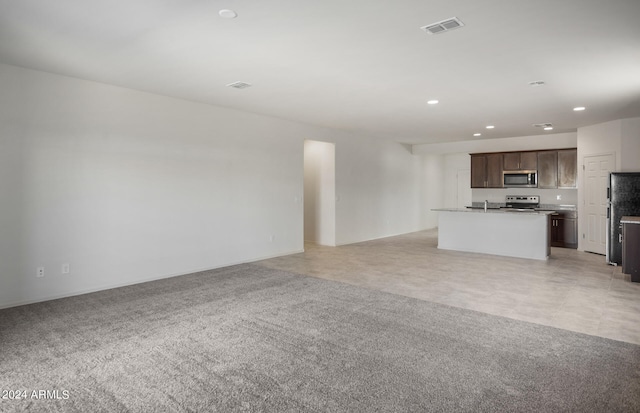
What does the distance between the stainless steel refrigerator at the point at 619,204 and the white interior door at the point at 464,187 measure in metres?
5.73

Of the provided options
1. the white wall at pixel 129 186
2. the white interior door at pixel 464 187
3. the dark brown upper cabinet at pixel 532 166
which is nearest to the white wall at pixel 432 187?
the white interior door at pixel 464 187

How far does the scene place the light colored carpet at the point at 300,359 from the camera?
2279 mm

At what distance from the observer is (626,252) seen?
5320mm

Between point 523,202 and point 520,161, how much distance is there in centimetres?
107

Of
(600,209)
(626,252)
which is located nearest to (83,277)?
(626,252)

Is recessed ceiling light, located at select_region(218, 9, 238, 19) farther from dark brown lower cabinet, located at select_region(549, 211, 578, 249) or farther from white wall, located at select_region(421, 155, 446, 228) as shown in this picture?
white wall, located at select_region(421, 155, 446, 228)

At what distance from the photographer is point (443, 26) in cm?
301

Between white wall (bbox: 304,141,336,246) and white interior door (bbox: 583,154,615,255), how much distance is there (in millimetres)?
5252

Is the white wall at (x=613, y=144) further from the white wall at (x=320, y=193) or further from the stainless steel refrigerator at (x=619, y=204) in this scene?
the white wall at (x=320, y=193)

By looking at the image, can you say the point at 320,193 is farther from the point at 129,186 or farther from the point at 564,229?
the point at 564,229

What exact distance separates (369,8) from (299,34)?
72 centimetres

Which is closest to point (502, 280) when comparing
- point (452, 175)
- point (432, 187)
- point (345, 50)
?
point (345, 50)

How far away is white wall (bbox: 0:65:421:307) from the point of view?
13.9 feet

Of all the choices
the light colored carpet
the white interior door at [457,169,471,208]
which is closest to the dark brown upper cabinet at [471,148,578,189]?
the white interior door at [457,169,471,208]
